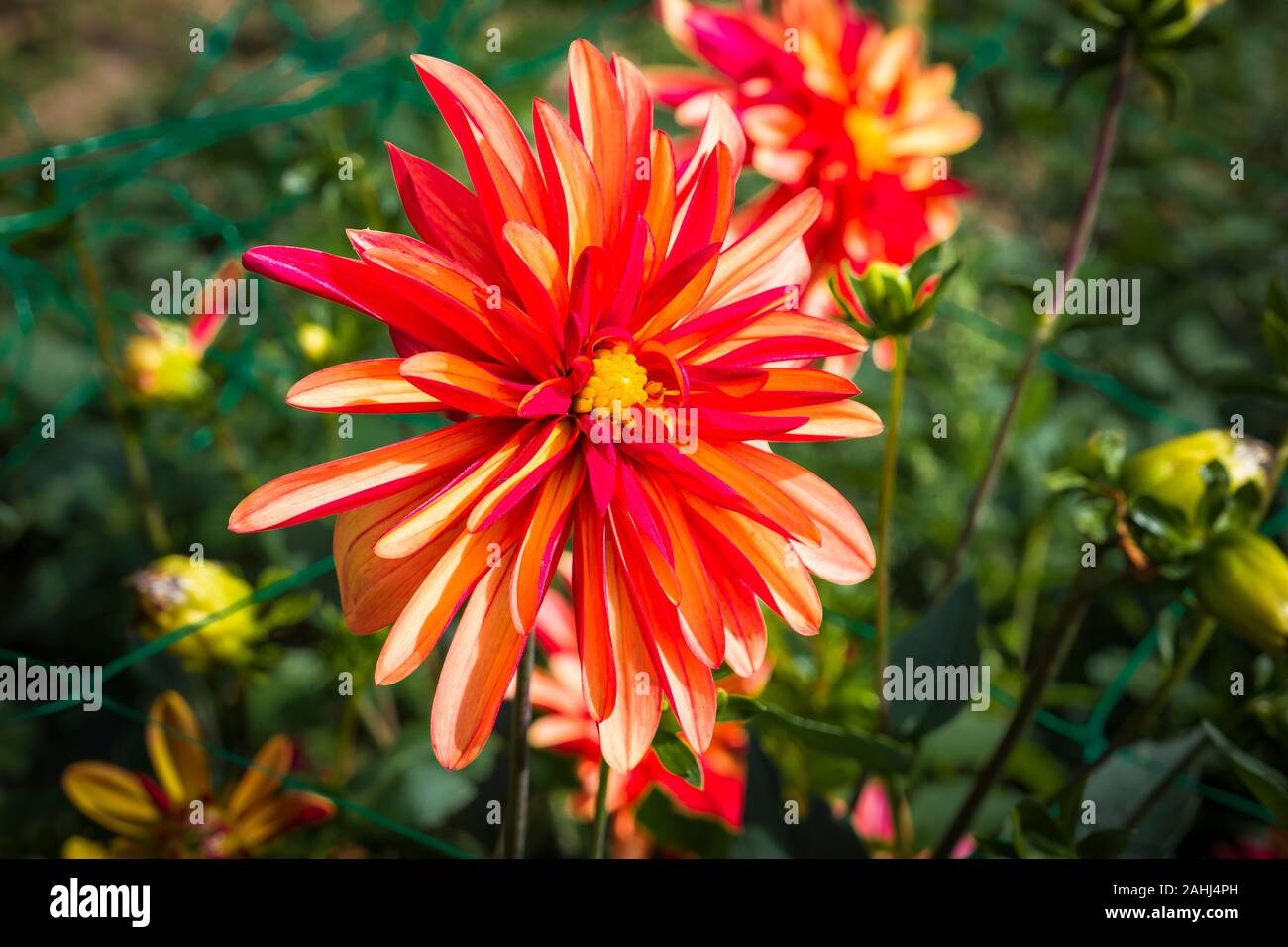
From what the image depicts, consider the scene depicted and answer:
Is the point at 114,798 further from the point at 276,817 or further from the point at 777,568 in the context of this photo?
the point at 777,568

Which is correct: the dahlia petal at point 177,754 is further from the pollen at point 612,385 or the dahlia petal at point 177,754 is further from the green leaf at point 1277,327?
the green leaf at point 1277,327

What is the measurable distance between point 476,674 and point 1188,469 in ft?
1.44

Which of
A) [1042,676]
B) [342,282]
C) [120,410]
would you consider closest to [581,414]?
[342,282]

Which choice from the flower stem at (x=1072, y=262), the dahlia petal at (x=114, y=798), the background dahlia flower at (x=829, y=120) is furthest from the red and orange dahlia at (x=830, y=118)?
the dahlia petal at (x=114, y=798)

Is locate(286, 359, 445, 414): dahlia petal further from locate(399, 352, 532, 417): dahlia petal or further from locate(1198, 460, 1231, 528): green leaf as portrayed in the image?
locate(1198, 460, 1231, 528): green leaf

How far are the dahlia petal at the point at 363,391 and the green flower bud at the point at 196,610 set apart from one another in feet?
1.15

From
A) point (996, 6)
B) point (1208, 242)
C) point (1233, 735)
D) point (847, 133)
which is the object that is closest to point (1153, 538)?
point (1233, 735)

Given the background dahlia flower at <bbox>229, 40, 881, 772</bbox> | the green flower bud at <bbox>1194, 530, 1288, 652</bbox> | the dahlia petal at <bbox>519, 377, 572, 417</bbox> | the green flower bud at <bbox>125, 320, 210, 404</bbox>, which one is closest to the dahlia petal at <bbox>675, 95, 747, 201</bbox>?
the background dahlia flower at <bbox>229, 40, 881, 772</bbox>

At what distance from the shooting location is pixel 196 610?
29.0 inches

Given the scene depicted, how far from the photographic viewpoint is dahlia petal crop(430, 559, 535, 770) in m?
0.46

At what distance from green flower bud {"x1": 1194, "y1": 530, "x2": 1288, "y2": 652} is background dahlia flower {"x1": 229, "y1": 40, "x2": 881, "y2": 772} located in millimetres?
218

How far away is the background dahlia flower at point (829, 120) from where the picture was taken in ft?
2.52
